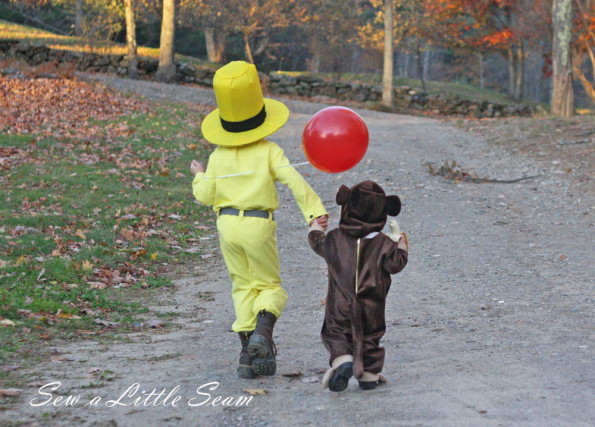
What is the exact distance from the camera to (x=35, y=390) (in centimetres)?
453

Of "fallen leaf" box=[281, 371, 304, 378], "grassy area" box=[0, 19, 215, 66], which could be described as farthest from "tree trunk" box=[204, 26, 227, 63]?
"fallen leaf" box=[281, 371, 304, 378]

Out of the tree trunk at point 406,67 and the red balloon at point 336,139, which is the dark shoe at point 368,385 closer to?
the red balloon at point 336,139

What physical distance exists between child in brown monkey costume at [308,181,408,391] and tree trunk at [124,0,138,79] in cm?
2541

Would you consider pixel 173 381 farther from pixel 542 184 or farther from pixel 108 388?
pixel 542 184

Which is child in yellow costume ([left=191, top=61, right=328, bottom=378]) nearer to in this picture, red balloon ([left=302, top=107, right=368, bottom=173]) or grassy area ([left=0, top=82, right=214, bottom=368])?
red balloon ([left=302, top=107, right=368, bottom=173])

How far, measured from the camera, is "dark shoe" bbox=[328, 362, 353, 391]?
175 inches

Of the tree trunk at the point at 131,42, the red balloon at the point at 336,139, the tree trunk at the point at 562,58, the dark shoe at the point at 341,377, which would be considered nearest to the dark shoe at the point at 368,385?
the dark shoe at the point at 341,377

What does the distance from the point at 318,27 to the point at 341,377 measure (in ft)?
114

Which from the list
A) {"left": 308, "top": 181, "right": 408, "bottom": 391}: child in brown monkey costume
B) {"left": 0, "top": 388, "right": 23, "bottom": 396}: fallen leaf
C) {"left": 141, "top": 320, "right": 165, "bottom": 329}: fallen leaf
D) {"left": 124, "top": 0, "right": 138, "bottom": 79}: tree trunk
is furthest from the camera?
{"left": 124, "top": 0, "right": 138, "bottom": 79}: tree trunk

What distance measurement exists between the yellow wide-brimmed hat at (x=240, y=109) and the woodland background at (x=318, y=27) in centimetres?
2285

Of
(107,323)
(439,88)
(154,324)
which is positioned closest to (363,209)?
(154,324)

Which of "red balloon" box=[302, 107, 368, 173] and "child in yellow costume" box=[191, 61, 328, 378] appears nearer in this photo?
"red balloon" box=[302, 107, 368, 173]

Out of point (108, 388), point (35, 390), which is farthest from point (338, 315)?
point (35, 390)

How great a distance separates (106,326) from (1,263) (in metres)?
1.85
